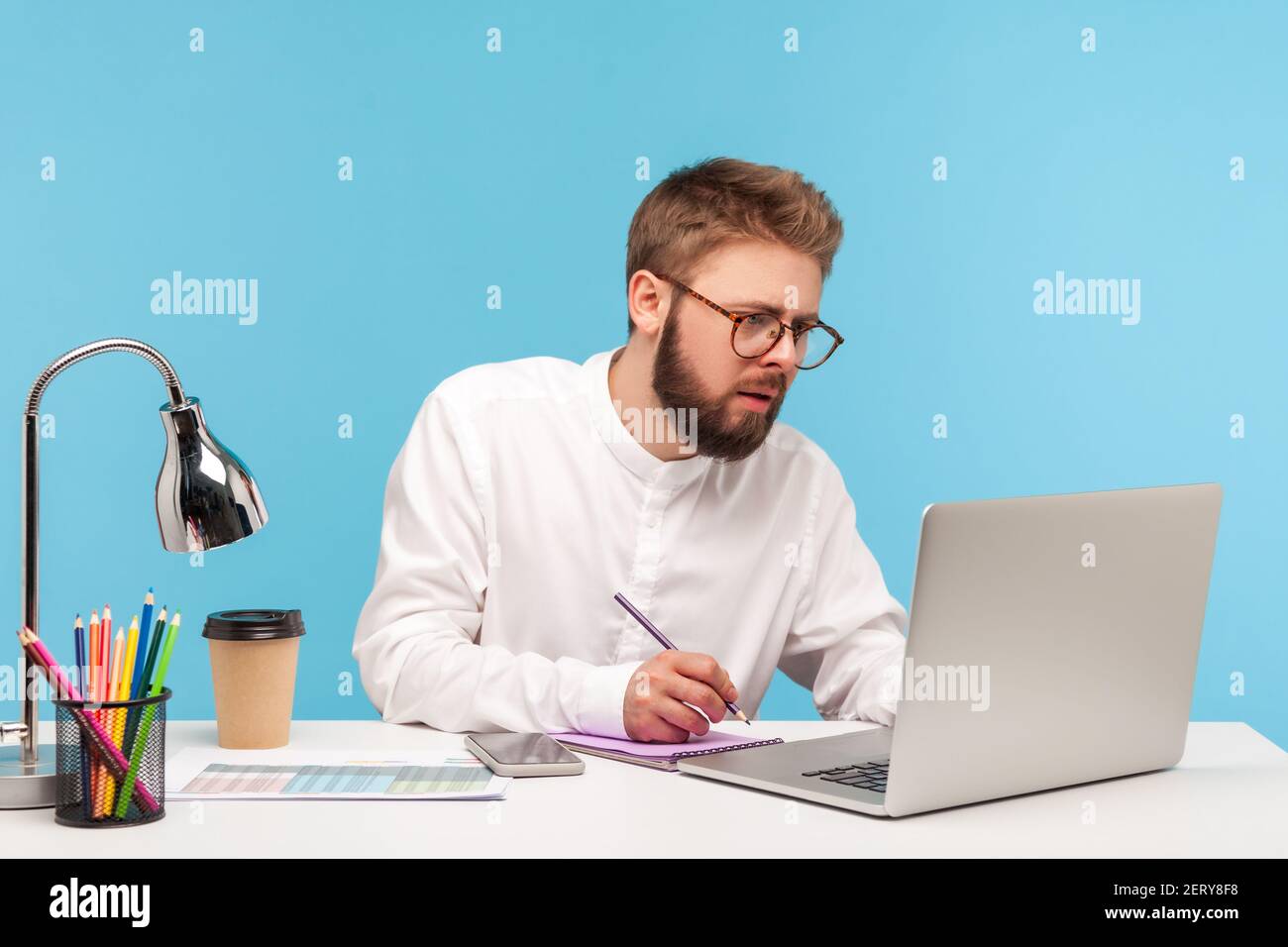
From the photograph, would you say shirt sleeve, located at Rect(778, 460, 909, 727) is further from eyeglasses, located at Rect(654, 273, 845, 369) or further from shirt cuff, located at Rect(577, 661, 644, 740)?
shirt cuff, located at Rect(577, 661, 644, 740)

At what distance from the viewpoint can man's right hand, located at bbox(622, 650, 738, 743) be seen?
1.60 metres

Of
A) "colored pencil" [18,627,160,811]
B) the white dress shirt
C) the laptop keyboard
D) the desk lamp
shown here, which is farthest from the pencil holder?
the white dress shirt

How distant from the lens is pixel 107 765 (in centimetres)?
118

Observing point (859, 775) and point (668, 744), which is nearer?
point (859, 775)

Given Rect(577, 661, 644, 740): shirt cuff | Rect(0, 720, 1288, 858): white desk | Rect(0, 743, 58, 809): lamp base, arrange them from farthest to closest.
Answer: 1. Rect(577, 661, 644, 740): shirt cuff
2. Rect(0, 743, 58, 809): lamp base
3. Rect(0, 720, 1288, 858): white desk

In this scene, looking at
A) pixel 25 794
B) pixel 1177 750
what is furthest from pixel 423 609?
pixel 1177 750

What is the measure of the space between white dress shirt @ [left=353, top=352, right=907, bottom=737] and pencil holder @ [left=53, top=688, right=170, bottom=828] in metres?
0.88

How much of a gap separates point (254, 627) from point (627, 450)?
84cm

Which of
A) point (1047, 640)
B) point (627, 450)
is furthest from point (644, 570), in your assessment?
point (1047, 640)

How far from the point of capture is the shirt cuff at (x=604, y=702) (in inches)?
64.2

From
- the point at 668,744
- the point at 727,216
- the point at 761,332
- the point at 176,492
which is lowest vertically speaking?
the point at 668,744

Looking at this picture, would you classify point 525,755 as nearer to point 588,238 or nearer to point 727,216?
point 727,216

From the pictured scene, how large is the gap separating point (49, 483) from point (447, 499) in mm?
1637
